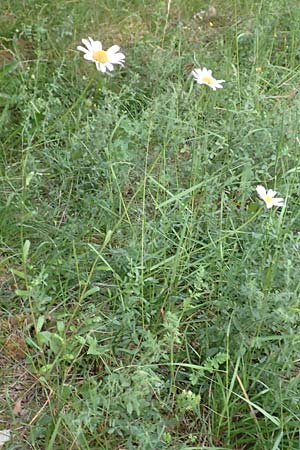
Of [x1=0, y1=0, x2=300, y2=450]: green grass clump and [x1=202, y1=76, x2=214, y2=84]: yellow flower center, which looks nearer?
[x1=0, y1=0, x2=300, y2=450]: green grass clump

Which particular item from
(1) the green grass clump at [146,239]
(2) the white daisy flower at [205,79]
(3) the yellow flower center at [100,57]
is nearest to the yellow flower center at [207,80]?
(2) the white daisy flower at [205,79]

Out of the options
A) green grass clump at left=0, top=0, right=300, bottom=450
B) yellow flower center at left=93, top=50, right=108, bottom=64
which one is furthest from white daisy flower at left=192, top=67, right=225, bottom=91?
yellow flower center at left=93, top=50, right=108, bottom=64

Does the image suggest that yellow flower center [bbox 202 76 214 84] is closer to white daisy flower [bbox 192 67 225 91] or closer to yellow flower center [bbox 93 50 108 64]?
white daisy flower [bbox 192 67 225 91]

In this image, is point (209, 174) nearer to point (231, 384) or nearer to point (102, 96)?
point (102, 96)

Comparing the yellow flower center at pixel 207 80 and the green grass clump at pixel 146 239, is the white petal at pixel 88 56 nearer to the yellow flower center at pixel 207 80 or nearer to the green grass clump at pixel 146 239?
the green grass clump at pixel 146 239

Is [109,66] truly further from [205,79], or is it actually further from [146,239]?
[146,239]

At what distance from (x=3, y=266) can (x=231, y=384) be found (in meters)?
0.80

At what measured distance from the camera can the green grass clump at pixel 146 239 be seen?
1798 mm

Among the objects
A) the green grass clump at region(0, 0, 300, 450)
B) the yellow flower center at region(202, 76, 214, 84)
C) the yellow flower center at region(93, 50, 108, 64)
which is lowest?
the green grass clump at region(0, 0, 300, 450)

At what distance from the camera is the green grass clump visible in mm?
1798

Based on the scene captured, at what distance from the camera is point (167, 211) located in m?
2.32

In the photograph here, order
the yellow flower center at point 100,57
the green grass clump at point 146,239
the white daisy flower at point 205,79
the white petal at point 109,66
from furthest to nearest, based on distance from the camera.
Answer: the white daisy flower at point 205,79
the yellow flower center at point 100,57
the white petal at point 109,66
the green grass clump at point 146,239

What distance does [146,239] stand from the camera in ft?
7.10

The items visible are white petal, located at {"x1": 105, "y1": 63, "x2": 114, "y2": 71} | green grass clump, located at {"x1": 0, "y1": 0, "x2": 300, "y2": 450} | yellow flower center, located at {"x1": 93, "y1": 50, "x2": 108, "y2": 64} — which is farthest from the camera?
yellow flower center, located at {"x1": 93, "y1": 50, "x2": 108, "y2": 64}
